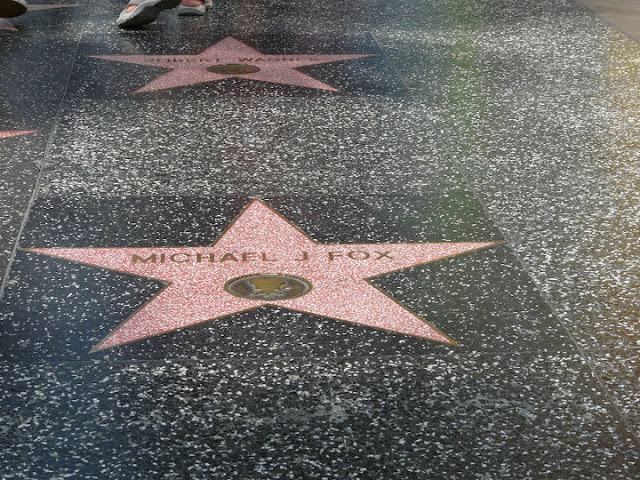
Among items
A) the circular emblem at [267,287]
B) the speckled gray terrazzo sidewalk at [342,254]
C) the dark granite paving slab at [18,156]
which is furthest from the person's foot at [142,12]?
the circular emblem at [267,287]

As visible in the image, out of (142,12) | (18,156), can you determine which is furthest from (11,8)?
(18,156)

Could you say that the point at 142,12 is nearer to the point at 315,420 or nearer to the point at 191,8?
the point at 191,8

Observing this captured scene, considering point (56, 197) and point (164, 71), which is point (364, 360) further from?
point (164, 71)

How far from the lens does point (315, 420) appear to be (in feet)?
4.55

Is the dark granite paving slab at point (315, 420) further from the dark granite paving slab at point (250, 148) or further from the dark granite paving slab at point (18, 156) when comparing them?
the dark granite paving slab at point (250, 148)

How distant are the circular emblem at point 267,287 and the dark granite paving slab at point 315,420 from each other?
227 mm

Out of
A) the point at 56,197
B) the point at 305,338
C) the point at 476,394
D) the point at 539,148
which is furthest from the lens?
the point at 539,148

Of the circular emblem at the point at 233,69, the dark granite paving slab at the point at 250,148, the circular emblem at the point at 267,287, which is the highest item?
the circular emblem at the point at 267,287

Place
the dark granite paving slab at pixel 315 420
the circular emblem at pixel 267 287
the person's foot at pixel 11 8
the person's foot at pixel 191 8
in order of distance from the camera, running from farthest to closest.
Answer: the person's foot at pixel 191 8, the person's foot at pixel 11 8, the circular emblem at pixel 267 287, the dark granite paving slab at pixel 315 420

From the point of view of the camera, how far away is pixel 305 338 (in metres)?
1.61

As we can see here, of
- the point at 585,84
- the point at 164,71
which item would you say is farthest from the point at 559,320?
the point at 164,71

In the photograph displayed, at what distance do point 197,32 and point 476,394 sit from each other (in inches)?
110

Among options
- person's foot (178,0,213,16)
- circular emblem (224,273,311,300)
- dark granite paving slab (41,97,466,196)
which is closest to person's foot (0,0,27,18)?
person's foot (178,0,213,16)

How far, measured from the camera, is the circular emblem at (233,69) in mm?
3357
